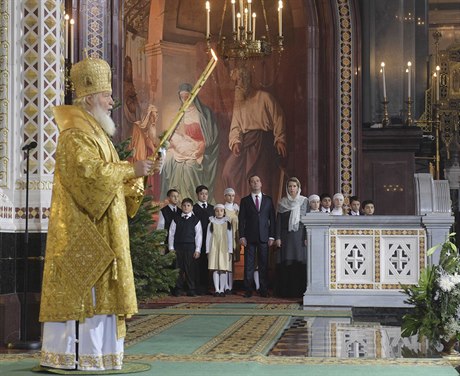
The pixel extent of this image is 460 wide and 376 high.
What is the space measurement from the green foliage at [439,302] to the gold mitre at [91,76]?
3.86 m

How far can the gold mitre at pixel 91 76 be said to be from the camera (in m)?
8.98

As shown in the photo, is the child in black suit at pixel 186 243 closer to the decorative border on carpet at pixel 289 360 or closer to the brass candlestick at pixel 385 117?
the brass candlestick at pixel 385 117

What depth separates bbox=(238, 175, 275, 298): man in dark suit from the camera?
737 inches

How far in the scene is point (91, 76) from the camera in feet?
29.6

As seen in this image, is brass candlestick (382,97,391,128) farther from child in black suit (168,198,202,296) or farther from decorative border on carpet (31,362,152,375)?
decorative border on carpet (31,362,152,375)

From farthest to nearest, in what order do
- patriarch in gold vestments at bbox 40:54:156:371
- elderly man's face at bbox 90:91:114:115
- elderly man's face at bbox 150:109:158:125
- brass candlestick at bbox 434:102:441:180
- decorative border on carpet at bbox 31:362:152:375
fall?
brass candlestick at bbox 434:102:441:180 < elderly man's face at bbox 150:109:158:125 < elderly man's face at bbox 90:91:114:115 < patriarch in gold vestments at bbox 40:54:156:371 < decorative border on carpet at bbox 31:362:152:375

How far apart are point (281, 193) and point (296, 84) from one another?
7.07ft

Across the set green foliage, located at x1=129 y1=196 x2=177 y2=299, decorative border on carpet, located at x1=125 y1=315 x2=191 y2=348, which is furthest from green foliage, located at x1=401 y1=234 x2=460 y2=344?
green foliage, located at x1=129 y1=196 x2=177 y2=299

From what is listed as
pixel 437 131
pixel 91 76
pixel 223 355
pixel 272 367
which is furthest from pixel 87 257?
pixel 437 131

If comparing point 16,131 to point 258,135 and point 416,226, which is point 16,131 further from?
point 258,135

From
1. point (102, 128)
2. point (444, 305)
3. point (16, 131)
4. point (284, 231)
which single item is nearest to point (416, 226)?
point (284, 231)

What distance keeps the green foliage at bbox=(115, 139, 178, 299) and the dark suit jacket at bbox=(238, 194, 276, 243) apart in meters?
5.59

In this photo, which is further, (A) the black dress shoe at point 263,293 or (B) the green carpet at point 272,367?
(A) the black dress shoe at point 263,293

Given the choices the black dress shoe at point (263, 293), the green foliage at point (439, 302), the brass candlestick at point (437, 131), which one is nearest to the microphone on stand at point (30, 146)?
the green foliage at point (439, 302)
